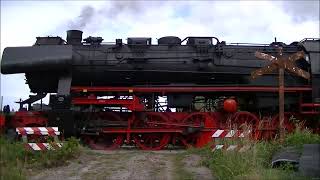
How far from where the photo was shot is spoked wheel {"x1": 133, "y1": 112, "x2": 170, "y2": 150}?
56.5 feet

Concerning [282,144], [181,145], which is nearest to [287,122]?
[181,145]

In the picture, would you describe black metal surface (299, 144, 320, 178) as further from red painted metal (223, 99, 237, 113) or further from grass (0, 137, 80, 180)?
red painted metal (223, 99, 237, 113)

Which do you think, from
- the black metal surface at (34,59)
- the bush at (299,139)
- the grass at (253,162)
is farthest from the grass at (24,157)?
the bush at (299,139)

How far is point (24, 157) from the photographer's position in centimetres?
784

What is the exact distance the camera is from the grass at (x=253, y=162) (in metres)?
8.77

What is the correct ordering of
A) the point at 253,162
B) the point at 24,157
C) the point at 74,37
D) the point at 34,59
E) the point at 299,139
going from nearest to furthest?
the point at 24,157 → the point at 253,162 → the point at 299,139 → the point at 34,59 → the point at 74,37

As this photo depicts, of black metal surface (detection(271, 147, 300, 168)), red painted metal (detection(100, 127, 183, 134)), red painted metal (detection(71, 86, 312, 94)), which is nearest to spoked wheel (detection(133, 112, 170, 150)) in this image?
red painted metal (detection(100, 127, 183, 134))

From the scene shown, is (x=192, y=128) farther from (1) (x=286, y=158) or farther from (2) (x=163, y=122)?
(1) (x=286, y=158)

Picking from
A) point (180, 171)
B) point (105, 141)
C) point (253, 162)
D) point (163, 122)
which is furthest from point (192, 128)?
point (253, 162)

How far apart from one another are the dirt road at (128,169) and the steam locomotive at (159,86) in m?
4.32

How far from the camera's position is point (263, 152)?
11289mm

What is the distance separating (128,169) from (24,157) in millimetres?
2941

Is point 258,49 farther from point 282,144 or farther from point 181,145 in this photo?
point 282,144

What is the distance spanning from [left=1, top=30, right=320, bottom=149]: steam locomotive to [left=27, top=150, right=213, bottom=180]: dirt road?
432 cm
